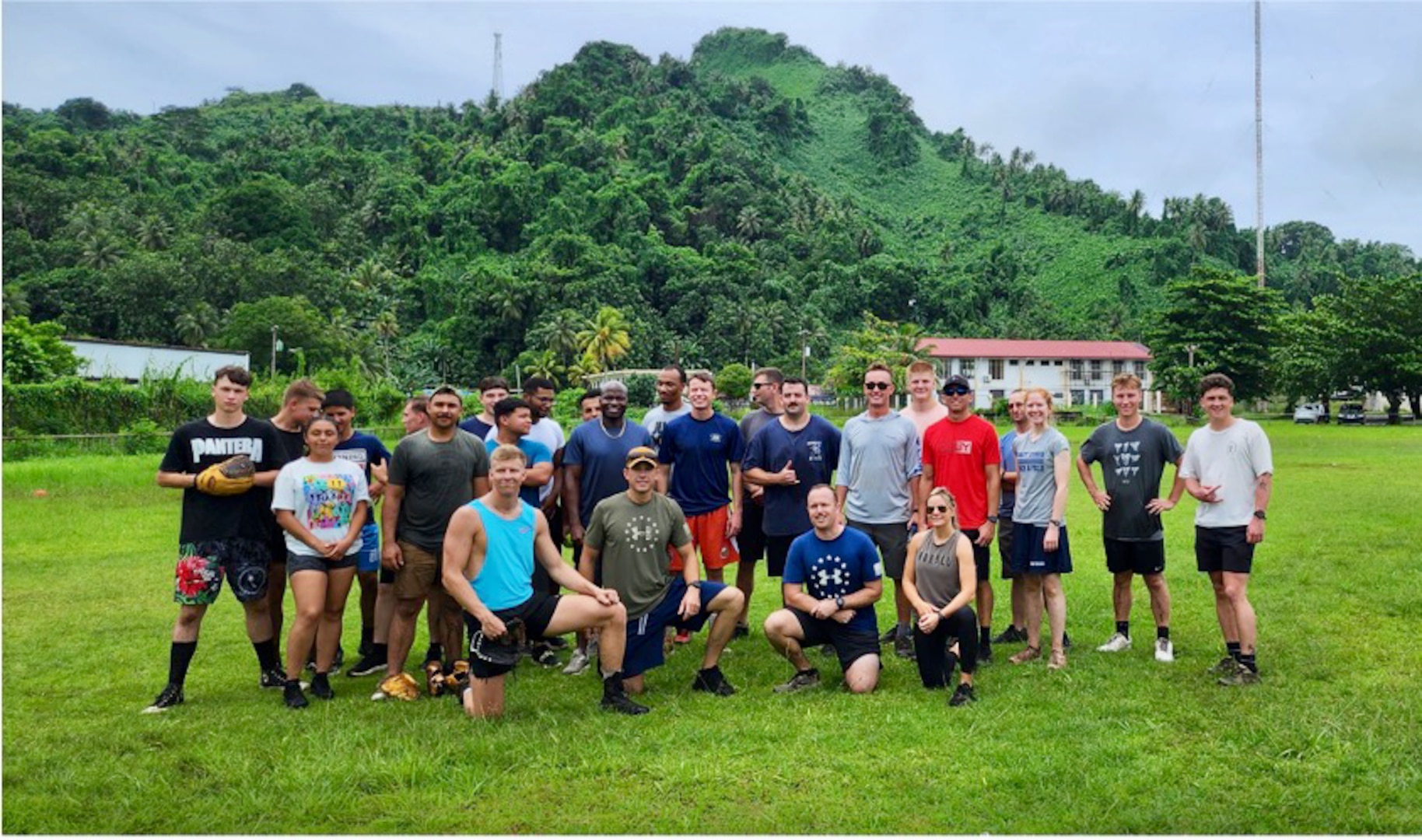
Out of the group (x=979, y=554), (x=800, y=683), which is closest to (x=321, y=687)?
(x=800, y=683)

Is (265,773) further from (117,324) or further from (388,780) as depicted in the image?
(117,324)

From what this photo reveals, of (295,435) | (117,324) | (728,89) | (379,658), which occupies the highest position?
(728,89)

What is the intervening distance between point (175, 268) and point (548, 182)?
53.1 m

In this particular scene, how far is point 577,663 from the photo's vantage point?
682 cm

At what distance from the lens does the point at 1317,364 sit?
5022 cm

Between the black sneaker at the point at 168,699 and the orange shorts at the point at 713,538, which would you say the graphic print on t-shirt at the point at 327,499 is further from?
the orange shorts at the point at 713,538

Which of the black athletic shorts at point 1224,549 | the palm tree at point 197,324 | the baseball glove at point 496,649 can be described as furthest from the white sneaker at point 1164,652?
the palm tree at point 197,324

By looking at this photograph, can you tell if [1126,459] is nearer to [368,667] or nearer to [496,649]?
[496,649]

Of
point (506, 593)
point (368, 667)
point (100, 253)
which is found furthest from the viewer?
point (100, 253)

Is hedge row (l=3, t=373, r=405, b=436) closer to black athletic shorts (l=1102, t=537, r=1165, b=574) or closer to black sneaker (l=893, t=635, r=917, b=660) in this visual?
black sneaker (l=893, t=635, r=917, b=660)

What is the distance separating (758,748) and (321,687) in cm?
286

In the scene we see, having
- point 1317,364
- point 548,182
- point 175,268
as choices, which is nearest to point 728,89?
point 548,182

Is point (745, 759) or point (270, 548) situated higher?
point (270, 548)

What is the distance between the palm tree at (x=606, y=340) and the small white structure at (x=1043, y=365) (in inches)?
933
